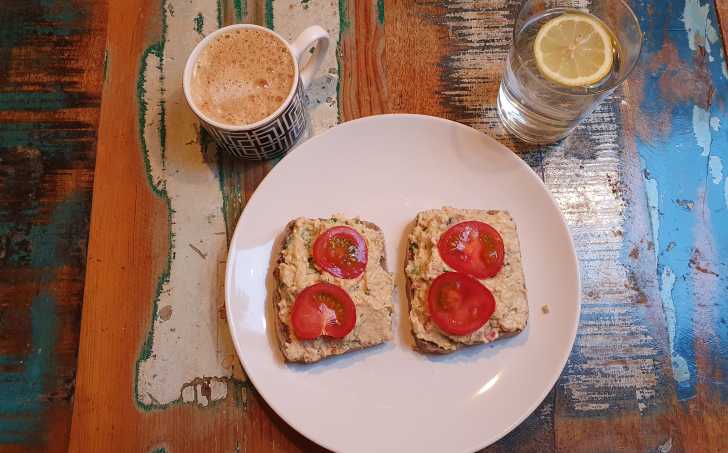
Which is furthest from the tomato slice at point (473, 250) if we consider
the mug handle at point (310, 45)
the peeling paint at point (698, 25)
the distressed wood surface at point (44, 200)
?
the distressed wood surface at point (44, 200)

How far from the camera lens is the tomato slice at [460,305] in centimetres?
171

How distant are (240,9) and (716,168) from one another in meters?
2.06

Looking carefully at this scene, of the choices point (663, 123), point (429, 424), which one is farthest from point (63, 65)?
point (663, 123)

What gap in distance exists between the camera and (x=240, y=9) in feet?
7.29

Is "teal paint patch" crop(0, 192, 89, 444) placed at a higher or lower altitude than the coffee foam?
lower

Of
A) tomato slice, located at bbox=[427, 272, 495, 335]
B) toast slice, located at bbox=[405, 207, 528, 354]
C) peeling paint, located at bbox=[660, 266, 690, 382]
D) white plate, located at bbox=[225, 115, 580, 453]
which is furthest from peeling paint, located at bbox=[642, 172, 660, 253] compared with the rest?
tomato slice, located at bbox=[427, 272, 495, 335]

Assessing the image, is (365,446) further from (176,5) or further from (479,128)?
(176,5)

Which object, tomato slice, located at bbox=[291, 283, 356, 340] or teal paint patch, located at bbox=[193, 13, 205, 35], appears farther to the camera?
teal paint patch, located at bbox=[193, 13, 205, 35]

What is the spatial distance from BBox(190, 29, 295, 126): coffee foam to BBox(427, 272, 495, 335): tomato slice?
2.77 ft

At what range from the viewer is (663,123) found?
214 centimetres

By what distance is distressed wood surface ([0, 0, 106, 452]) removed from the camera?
6.68 ft

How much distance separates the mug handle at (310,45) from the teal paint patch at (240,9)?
1.46 ft

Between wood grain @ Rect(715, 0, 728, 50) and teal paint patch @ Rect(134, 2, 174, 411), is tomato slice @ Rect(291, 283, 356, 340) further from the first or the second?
wood grain @ Rect(715, 0, 728, 50)

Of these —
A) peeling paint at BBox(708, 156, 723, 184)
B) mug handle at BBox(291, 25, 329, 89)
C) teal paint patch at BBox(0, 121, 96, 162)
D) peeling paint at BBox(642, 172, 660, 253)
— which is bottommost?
peeling paint at BBox(642, 172, 660, 253)
